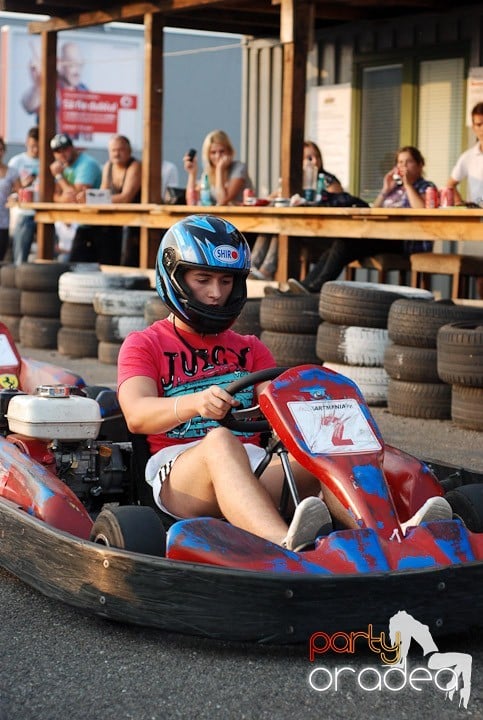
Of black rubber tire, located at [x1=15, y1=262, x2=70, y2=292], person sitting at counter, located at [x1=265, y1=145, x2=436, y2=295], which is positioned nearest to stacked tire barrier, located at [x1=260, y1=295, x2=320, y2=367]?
person sitting at counter, located at [x1=265, y1=145, x2=436, y2=295]

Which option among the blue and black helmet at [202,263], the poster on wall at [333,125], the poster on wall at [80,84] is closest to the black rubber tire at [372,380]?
the blue and black helmet at [202,263]

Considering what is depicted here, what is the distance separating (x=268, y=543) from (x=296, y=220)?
20.2 feet

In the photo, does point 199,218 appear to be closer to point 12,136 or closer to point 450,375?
point 450,375

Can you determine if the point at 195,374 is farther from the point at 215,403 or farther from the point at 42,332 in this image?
the point at 42,332

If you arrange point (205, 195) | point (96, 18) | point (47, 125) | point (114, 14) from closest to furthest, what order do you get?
1. point (205, 195)
2. point (114, 14)
3. point (96, 18)
4. point (47, 125)

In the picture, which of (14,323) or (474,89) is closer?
(474,89)

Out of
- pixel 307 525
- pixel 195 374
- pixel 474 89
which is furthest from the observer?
pixel 474 89

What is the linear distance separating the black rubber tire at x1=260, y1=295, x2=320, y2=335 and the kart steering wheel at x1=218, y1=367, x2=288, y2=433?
4.25 m

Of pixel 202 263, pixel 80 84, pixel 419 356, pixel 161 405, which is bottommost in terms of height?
pixel 419 356

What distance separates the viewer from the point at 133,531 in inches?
130

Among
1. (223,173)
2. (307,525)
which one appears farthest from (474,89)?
(307,525)

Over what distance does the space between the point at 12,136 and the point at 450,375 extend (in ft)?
63.6

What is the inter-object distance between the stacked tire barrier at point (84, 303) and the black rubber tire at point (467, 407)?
3768 millimetres

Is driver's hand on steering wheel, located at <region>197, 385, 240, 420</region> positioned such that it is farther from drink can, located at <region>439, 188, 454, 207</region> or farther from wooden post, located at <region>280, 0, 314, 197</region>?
wooden post, located at <region>280, 0, 314, 197</region>
